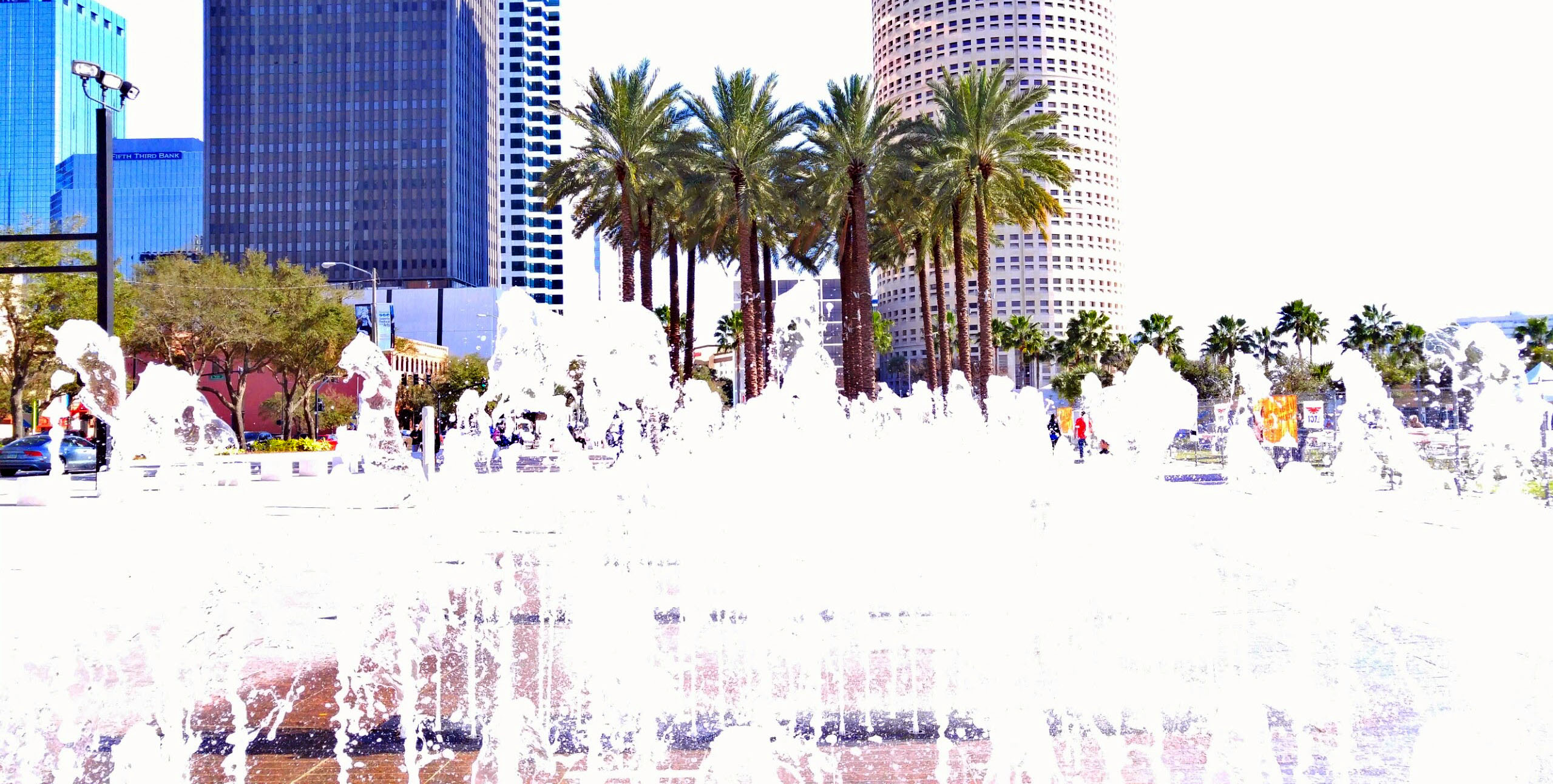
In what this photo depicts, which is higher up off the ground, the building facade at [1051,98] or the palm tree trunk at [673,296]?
the building facade at [1051,98]

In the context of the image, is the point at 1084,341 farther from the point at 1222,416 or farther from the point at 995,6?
the point at 995,6

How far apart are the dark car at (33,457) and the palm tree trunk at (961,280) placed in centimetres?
2277

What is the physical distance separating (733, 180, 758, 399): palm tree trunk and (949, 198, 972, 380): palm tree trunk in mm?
5510

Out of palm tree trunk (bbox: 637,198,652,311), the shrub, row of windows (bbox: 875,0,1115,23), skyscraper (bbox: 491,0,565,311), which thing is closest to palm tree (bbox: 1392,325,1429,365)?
palm tree trunk (bbox: 637,198,652,311)

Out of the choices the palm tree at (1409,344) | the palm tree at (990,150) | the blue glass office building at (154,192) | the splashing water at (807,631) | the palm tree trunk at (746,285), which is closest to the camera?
the splashing water at (807,631)

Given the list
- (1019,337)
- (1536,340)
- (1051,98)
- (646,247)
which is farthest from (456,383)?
(1051,98)

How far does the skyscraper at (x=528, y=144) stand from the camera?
12769cm

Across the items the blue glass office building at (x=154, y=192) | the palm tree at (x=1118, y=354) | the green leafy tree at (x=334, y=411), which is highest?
the blue glass office building at (x=154, y=192)

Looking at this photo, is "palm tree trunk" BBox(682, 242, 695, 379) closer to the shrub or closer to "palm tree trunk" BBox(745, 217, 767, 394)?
"palm tree trunk" BBox(745, 217, 767, 394)

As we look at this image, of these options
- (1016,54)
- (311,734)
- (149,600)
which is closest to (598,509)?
(149,600)

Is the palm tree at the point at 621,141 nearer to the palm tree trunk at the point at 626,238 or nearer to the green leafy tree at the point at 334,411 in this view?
the palm tree trunk at the point at 626,238

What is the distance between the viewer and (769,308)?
140 feet

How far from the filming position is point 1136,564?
428 inches

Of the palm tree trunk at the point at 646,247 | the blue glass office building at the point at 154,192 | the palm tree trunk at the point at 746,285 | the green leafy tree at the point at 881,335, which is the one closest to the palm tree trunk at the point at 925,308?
the palm tree trunk at the point at 746,285
